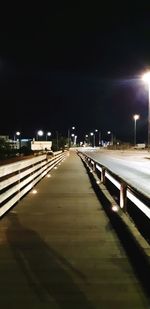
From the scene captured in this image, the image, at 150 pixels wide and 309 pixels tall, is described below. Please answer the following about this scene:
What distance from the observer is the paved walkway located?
17.5ft

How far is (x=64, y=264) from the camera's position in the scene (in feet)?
22.4

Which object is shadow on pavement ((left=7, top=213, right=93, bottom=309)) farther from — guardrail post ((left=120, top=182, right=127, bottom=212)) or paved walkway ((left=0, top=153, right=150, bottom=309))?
guardrail post ((left=120, top=182, right=127, bottom=212))

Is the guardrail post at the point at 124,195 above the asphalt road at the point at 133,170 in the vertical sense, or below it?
above

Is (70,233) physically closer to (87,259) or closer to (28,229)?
(28,229)

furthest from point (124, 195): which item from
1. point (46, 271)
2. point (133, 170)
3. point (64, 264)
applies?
point (133, 170)

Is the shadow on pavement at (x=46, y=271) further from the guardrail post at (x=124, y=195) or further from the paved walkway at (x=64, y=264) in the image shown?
the guardrail post at (x=124, y=195)

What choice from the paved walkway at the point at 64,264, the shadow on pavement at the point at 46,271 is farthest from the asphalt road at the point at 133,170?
the shadow on pavement at the point at 46,271

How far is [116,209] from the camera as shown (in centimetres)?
1095

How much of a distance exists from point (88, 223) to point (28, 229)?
1.44 metres

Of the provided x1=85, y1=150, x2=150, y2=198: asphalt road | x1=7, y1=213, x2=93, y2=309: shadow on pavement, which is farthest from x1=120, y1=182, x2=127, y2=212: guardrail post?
x1=7, y1=213, x2=93, y2=309: shadow on pavement

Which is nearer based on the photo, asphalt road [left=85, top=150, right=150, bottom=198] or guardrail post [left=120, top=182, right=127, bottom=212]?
guardrail post [left=120, top=182, right=127, bottom=212]

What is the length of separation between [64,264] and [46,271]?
448mm

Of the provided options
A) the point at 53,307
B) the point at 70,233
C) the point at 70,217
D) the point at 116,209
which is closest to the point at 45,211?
the point at 70,217

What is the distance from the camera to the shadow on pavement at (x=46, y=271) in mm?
5337
